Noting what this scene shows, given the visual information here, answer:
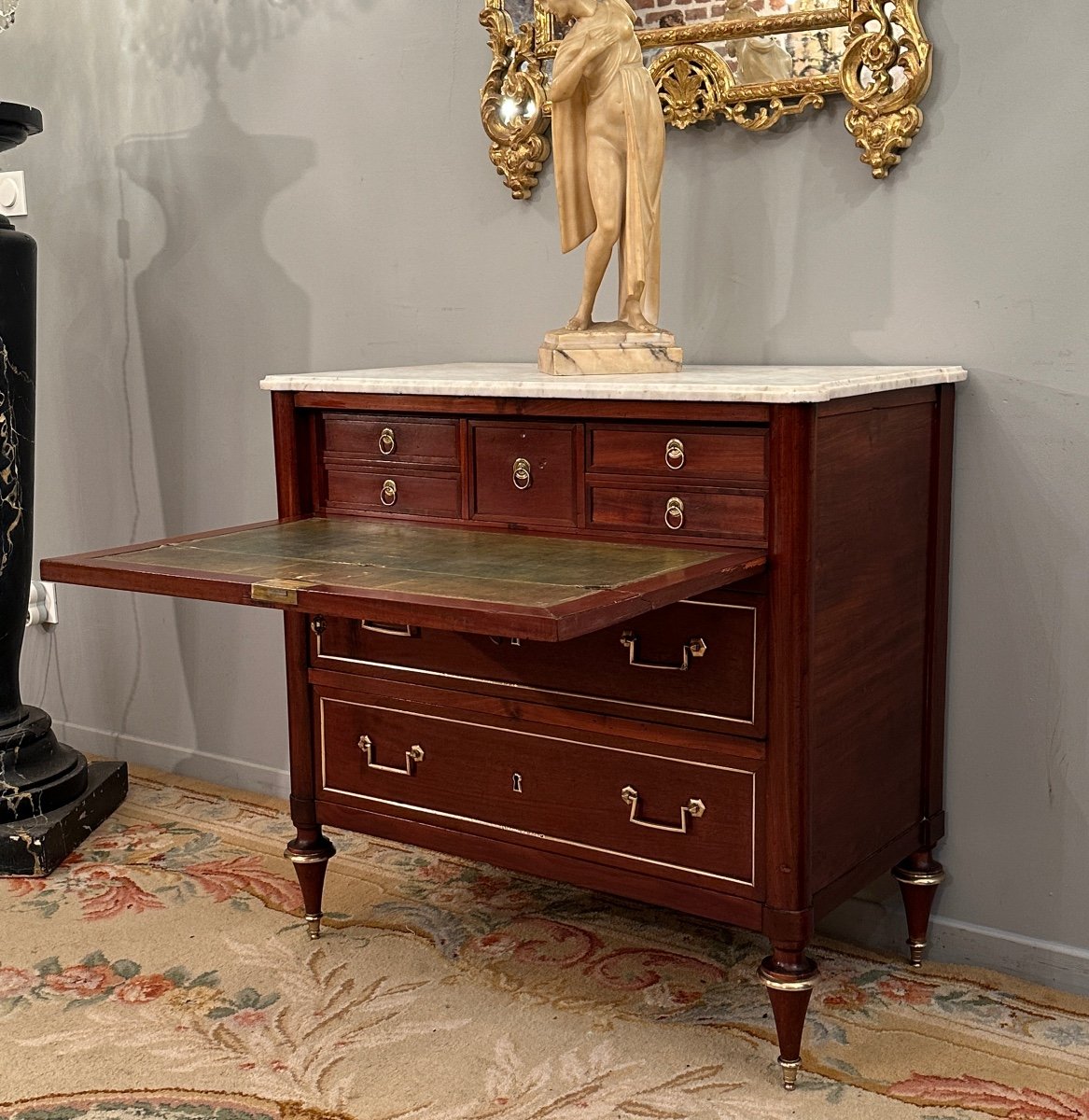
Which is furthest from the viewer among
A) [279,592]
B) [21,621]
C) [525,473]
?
[21,621]

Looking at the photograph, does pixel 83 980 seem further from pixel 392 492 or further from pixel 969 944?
pixel 969 944

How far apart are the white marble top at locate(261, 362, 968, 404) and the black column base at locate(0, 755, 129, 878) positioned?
46.0 inches

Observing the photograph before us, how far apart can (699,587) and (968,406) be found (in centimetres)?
81

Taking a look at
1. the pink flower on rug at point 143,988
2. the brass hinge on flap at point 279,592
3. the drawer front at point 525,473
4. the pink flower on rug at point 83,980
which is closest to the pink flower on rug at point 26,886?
the pink flower on rug at point 83,980

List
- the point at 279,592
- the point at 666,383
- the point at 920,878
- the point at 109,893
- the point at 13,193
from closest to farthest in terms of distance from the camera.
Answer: the point at 279,592
the point at 666,383
the point at 920,878
the point at 109,893
the point at 13,193

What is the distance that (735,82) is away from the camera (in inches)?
94.7

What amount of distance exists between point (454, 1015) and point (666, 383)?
108 cm

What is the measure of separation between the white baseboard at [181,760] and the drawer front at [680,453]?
155 cm

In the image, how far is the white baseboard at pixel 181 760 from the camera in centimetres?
336

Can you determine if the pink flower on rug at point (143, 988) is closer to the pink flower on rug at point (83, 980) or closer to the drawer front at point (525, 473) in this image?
the pink flower on rug at point (83, 980)

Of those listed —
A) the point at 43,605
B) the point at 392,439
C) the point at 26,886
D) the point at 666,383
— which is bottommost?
the point at 26,886

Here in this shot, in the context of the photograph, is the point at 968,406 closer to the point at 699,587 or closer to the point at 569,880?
the point at 699,587

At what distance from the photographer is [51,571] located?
74.5 inches

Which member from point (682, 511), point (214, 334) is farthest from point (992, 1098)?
point (214, 334)
